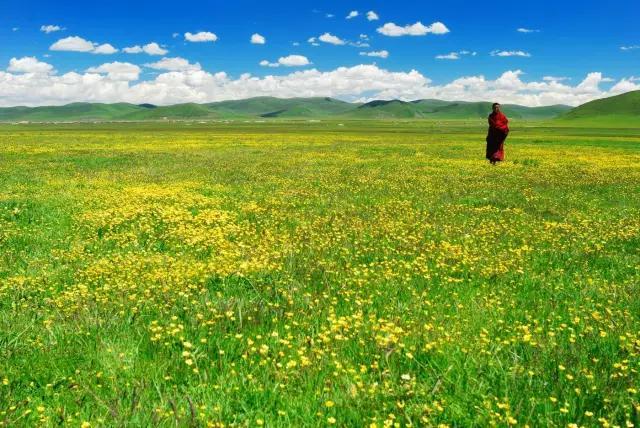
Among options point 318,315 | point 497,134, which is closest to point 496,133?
point 497,134

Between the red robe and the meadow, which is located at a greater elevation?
the red robe

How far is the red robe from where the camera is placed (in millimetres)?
29844

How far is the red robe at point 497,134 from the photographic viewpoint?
2984 cm

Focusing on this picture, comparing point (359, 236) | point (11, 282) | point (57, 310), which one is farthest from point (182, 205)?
point (57, 310)

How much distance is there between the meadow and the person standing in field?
15.2 meters

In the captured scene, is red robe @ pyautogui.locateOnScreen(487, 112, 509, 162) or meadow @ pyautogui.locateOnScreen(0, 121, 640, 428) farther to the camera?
red robe @ pyautogui.locateOnScreen(487, 112, 509, 162)

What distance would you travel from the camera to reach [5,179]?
23797 millimetres

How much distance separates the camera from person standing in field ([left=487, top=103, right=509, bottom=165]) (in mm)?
29802

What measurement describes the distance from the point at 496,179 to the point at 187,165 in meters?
19.4

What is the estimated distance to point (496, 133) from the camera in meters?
30.6

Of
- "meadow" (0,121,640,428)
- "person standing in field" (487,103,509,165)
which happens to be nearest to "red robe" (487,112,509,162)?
"person standing in field" (487,103,509,165)

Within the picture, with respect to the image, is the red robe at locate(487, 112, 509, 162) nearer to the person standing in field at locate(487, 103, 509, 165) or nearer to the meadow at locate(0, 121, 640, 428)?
the person standing in field at locate(487, 103, 509, 165)

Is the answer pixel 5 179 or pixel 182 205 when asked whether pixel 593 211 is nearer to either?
pixel 182 205

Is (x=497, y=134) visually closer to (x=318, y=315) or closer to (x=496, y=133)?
(x=496, y=133)
